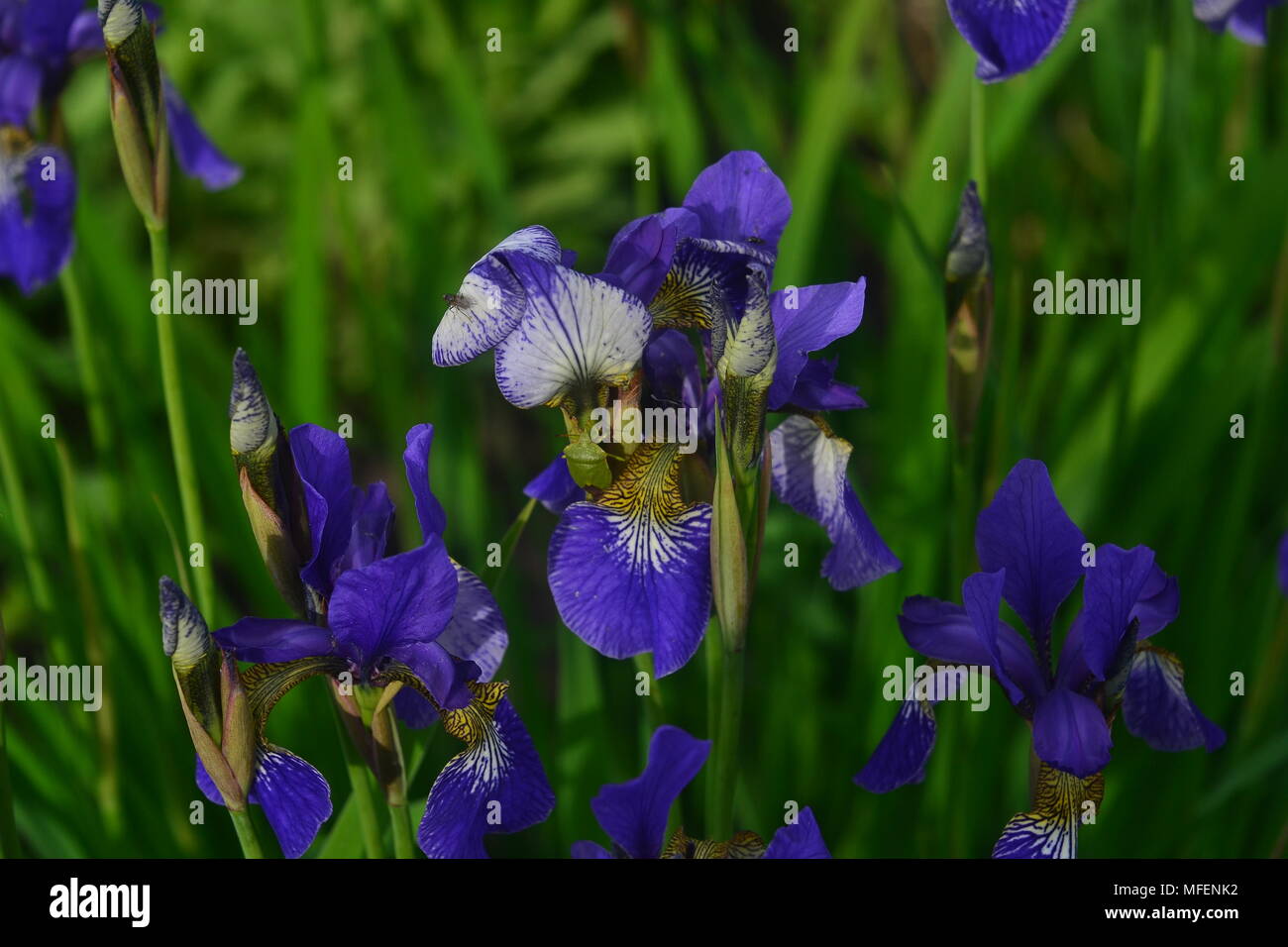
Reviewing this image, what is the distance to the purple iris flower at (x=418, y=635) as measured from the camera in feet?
3.24

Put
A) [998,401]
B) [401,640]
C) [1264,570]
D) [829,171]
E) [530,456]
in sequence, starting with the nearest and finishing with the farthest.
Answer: [401,640] < [998,401] < [1264,570] < [829,171] < [530,456]

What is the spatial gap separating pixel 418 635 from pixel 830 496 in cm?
49

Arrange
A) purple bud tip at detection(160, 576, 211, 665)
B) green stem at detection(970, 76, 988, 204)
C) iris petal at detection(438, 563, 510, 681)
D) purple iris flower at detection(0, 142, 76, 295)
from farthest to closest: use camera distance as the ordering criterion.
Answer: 1. purple iris flower at detection(0, 142, 76, 295)
2. green stem at detection(970, 76, 988, 204)
3. iris petal at detection(438, 563, 510, 681)
4. purple bud tip at detection(160, 576, 211, 665)

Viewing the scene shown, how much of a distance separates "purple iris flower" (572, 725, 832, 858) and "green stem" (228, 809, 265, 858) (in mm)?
287

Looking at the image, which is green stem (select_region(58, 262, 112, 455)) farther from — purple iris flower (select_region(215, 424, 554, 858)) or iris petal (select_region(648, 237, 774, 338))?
iris petal (select_region(648, 237, 774, 338))

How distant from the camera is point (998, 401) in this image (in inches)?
61.8

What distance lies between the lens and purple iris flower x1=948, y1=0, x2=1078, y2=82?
1269 mm

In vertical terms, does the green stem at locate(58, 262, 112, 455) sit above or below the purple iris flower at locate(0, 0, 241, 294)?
below

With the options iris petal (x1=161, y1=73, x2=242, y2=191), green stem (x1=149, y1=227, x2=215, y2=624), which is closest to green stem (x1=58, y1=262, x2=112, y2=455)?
iris petal (x1=161, y1=73, x2=242, y2=191)

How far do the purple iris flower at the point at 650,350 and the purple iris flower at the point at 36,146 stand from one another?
36.9 inches

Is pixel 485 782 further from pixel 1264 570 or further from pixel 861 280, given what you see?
pixel 1264 570

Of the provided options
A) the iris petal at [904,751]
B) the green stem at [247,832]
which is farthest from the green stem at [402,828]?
the iris petal at [904,751]
